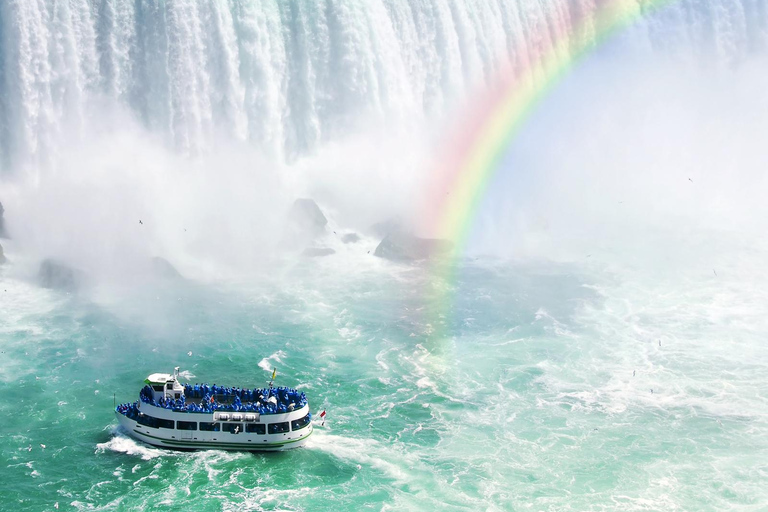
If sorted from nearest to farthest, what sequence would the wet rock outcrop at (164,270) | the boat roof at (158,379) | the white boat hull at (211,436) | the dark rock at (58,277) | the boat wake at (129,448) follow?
the boat wake at (129,448), the white boat hull at (211,436), the boat roof at (158,379), the dark rock at (58,277), the wet rock outcrop at (164,270)

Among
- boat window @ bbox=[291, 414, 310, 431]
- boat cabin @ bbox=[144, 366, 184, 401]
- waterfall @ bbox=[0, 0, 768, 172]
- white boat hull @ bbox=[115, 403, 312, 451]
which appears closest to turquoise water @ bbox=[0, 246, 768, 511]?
white boat hull @ bbox=[115, 403, 312, 451]

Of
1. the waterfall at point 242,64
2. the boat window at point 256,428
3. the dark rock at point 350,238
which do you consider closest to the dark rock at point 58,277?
the waterfall at point 242,64

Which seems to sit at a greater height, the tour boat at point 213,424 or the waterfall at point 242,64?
the waterfall at point 242,64

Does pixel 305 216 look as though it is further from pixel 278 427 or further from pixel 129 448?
pixel 129 448

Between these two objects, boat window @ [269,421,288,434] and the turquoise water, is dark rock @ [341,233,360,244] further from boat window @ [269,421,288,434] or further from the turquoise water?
boat window @ [269,421,288,434]

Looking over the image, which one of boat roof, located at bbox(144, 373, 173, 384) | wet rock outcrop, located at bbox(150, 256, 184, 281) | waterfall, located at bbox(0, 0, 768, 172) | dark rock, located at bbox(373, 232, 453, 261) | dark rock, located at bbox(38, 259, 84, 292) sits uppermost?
waterfall, located at bbox(0, 0, 768, 172)

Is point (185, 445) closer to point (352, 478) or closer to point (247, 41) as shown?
point (352, 478)

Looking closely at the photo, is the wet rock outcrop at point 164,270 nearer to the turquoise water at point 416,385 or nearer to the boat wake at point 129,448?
the turquoise water at point 416,385

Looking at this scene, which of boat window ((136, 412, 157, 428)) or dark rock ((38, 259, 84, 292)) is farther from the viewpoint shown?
dark rock ((38, 259, 84, 292))
